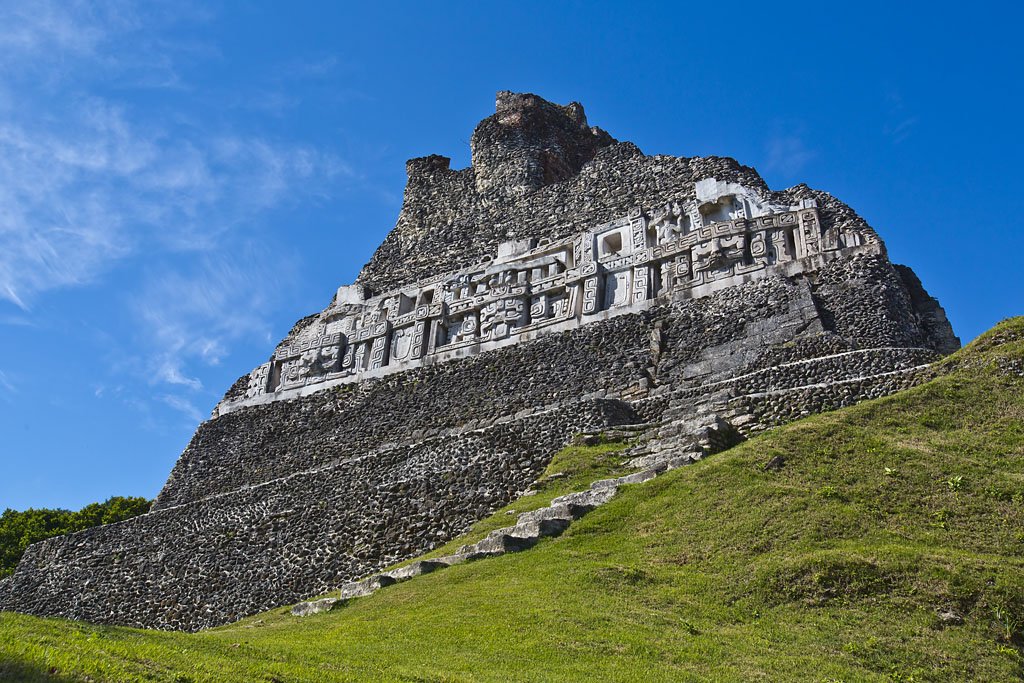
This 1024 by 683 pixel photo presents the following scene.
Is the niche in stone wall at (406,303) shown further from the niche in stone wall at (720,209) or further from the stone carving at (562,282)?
the niche in stone wall at (720,209)

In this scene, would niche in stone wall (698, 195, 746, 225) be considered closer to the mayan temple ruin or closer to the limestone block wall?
the mayan temple ruin

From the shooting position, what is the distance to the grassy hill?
8.16 meters

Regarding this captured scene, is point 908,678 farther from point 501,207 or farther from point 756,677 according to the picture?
point 501,207

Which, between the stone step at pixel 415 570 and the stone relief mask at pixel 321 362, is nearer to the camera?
the stone step at pixel 415 570

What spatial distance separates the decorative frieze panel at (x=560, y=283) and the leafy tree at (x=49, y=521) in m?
9.34

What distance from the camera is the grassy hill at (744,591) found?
8.16m

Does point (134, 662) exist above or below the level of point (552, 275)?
below

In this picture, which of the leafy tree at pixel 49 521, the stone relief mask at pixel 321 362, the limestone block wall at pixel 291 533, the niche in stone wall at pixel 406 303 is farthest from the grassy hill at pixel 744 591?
the leafy tree at pixel 49 521

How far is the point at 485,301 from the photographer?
25312 millimetres

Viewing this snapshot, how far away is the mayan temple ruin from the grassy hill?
205cm

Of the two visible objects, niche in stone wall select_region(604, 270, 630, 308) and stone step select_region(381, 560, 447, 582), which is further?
niche in stone wall select_region(604, 270, 630, 308)

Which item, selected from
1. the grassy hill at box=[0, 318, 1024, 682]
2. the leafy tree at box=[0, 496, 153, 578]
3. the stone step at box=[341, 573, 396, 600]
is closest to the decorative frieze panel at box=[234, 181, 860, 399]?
the grassy hill at box=[0, 318, 1024, 682]

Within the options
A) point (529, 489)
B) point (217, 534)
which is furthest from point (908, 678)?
point (217, 534)

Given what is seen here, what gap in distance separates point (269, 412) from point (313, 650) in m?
17.6
